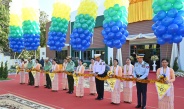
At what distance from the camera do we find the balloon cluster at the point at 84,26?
870 centimetres

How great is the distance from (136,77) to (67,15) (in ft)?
18.5

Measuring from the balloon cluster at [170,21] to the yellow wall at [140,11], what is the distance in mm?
10807

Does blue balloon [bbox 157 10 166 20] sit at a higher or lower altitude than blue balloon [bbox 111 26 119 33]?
higher

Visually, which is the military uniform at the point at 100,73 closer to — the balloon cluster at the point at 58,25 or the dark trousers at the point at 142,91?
the dark trousers at the point at 142,91

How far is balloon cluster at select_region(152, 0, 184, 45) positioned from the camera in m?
5.81

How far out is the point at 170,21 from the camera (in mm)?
5832

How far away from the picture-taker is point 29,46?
11523 millimetres

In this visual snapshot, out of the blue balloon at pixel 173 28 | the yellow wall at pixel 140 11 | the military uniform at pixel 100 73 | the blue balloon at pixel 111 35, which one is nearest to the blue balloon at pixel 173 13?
the blue balloon at pixel 173 28

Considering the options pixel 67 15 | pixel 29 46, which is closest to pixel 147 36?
pixel 67 15

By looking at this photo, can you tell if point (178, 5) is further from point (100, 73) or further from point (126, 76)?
point (100, 73)

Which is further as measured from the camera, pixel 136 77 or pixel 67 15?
pixel 67 15

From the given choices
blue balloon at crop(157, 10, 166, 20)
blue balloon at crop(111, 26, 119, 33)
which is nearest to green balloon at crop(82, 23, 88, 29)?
blue balloon at crop(111, 26, 119, 33)

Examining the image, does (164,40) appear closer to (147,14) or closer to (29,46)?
(29,46)

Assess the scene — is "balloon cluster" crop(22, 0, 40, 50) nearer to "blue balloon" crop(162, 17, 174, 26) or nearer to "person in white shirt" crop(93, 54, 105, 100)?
"person in white shirt" crop(93, 54, 105, 100)
